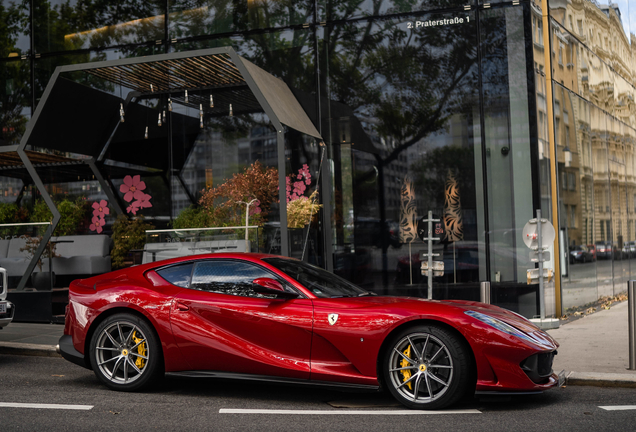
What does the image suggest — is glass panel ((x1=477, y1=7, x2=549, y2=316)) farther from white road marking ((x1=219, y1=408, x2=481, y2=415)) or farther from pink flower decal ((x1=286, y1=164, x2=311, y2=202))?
white road marking ((x1=219, y1=408, x2=481, y2=415))

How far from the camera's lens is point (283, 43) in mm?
14055

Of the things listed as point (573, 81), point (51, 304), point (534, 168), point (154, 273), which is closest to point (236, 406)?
point (154, 273)

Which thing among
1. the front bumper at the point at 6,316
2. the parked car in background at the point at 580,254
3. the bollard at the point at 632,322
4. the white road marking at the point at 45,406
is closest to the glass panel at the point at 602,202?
the parked car in background at the point at 580,254

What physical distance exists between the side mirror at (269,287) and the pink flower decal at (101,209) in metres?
9.63

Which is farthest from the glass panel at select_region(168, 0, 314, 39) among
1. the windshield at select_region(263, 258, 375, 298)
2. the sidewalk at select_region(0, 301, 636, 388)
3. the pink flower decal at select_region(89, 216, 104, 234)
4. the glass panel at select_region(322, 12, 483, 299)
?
the windshield at select_region(263, 258, 375, 298)

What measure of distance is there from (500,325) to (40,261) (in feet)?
30.5

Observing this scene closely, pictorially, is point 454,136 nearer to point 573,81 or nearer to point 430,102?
point 430,102

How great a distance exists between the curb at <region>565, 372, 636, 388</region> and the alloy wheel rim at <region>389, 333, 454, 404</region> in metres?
2.02

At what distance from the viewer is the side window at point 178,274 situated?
21.6 feet

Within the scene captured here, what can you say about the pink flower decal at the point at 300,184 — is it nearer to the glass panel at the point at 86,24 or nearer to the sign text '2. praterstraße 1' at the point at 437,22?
the sign text '2. praterstraße 1' at the point at 437,22

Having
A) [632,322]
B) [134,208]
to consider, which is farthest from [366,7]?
[632,322]

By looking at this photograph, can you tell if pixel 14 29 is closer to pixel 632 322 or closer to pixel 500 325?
pixel 500 325

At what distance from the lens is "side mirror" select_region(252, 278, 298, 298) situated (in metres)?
5.93

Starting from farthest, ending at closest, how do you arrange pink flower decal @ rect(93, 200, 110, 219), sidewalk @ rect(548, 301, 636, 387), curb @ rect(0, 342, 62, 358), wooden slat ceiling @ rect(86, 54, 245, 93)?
pink flower decal @ rect(93, 200, 110, 219), wooden slat ceiling @ rect(86, 54, 245, 93), curb @ rect(0, 342, 62, 358), sidewalk @ rect(548, 301, 636, 387)
